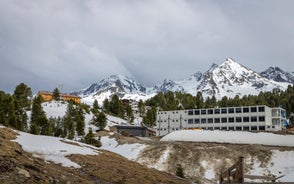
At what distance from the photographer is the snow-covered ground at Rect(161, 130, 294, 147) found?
80500 millimetres

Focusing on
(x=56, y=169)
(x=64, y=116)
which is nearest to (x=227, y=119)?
(x=64, y=116)

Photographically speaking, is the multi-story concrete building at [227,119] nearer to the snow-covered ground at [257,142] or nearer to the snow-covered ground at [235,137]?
the snow-covered ground at [235,137]

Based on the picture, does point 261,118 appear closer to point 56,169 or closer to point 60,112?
point 60,112

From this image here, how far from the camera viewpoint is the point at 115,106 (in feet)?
595

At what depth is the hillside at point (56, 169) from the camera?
19.9m

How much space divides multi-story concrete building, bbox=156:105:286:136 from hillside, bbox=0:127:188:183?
99.0 metres

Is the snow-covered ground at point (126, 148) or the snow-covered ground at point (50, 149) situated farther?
the snow-covered ground at point (126, 148)

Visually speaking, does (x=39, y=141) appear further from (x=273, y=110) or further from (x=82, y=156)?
(x=273, y=110)

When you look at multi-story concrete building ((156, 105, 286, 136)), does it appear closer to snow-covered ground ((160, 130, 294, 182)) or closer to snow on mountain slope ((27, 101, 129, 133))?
snow on mountain slope ((27, 101, 129, 133))

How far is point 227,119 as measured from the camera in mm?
127500

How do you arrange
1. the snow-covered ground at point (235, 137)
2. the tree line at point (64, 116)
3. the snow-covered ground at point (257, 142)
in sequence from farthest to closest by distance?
the tree line at point (64, 116) < the snow-covered ground at point (235, 137) < the snow-covered ground at point (257, 142)

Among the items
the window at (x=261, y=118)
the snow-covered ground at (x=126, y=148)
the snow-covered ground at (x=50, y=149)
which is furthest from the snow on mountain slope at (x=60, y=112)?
the snow-covered ground at (x=50, y=149)

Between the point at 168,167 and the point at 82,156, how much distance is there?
42007 mm

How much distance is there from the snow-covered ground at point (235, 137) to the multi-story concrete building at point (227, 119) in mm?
36815
